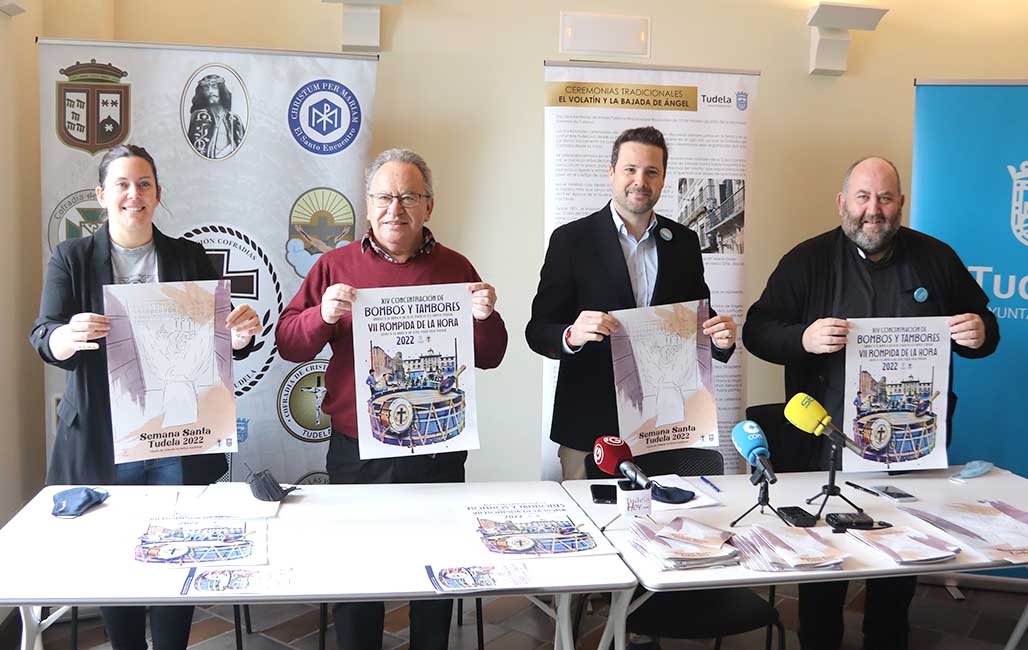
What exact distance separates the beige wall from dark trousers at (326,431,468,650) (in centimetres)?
189

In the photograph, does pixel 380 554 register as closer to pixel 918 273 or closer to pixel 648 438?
pixel 648 438

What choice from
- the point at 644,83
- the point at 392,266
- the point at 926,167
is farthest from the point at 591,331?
the point at 926,167

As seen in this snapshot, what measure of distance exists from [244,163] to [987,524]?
3178 mm

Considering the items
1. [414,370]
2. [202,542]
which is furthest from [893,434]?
[202,542]

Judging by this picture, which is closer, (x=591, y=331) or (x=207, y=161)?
(x=591, y=331)

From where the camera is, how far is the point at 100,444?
100 inches

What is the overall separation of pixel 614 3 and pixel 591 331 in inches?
99.9

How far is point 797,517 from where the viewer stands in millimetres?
2432

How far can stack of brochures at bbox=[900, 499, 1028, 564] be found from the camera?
225 cm

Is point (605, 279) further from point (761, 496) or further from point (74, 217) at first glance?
point (74, 217)

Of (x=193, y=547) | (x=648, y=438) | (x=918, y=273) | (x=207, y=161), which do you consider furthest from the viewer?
(x=207, y=161)

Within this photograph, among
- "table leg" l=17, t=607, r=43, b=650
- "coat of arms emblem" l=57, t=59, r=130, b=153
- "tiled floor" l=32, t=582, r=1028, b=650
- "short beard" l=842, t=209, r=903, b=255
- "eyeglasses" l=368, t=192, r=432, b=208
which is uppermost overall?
"coat of arms emblem" l=57, t=59, r=130, b=153

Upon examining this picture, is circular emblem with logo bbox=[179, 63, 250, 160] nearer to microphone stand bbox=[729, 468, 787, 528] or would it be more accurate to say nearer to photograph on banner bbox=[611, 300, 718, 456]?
photograph on banner bbox=[611, 300, 718, 456]

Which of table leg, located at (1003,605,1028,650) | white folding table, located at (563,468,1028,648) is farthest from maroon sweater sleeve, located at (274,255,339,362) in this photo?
table leg, located at (1003,605,1028,650)
